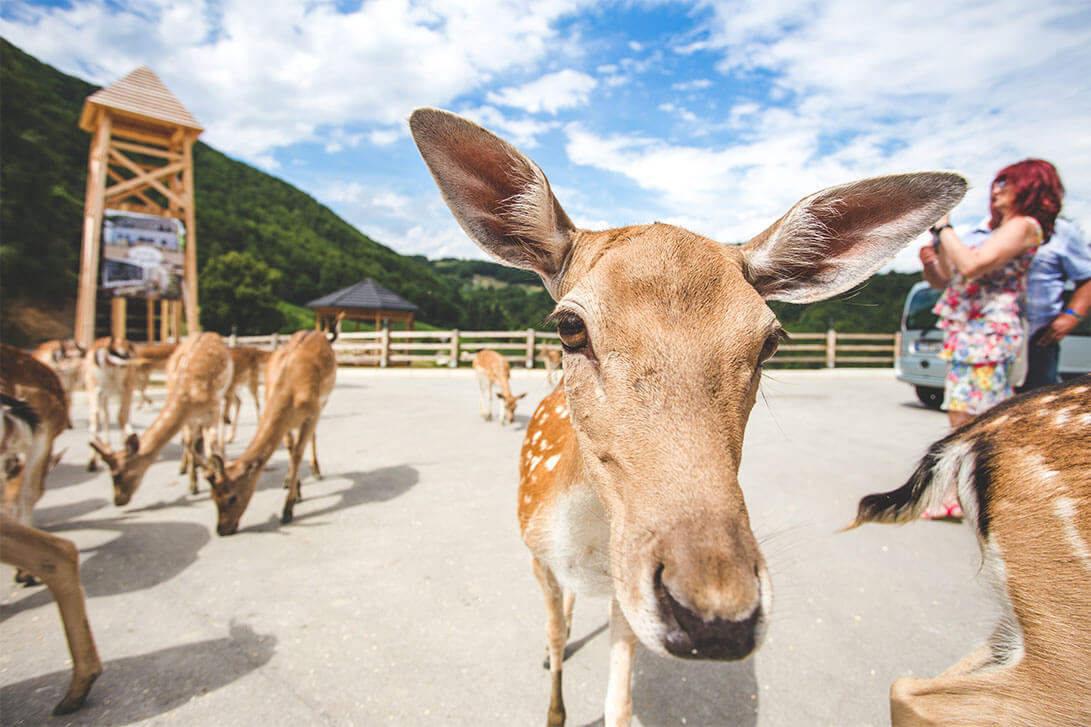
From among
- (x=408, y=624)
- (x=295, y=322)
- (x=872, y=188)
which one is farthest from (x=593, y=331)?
(x=295, y=322)

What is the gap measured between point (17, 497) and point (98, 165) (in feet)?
43.3

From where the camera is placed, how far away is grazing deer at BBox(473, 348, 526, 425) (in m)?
9.09

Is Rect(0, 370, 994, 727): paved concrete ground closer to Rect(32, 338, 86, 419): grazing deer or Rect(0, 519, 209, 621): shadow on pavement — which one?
Rect(0, 519, 209, 621): shadow on pavement

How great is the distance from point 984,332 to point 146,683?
5166mm

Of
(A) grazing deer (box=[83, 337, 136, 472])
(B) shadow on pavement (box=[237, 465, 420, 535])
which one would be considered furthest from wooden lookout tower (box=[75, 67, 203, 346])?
(B) shadow on pavement (box=[237, 465, 420, 535])

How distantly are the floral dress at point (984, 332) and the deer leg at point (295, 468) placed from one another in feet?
17.1

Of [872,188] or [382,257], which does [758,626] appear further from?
[382,257]

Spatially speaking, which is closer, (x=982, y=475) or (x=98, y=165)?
(x=982, y=475)

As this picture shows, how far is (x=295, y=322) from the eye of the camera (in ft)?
159

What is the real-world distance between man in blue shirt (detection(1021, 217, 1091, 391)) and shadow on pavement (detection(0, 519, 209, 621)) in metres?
6.21

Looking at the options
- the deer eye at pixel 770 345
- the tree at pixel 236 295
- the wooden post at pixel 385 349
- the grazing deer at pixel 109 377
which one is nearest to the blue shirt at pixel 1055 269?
the deer eye at pixel 770 345

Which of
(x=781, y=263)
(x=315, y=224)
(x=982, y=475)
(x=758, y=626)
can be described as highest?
(x=315, y=224)

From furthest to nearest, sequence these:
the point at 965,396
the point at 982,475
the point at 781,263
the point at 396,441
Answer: the point at 396,441, the point at 965,396, the point at 781,263, the point at 982,475

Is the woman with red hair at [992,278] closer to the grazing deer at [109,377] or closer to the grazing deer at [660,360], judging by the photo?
the grazing deer at [660,360]
